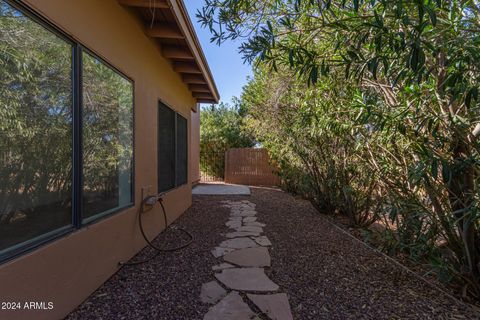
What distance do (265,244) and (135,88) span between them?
2647 millimetres

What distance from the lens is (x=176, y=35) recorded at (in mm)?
3938

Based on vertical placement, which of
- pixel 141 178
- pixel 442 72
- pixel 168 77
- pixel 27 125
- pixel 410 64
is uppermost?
pixel 168 77

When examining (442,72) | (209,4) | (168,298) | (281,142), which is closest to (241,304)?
(168,298)

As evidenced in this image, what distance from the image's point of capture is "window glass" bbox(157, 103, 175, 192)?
463 centimetres

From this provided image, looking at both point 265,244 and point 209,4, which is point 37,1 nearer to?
point 209,4

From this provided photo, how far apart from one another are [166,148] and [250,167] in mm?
8014

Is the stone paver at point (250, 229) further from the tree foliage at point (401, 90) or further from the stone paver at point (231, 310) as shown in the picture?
the stone paver at point (231, 310)

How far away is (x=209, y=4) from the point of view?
283 cm

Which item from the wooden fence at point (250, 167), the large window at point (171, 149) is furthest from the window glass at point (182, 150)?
the wooden fence at point (250, 167)

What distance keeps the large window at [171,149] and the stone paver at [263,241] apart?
1.67m

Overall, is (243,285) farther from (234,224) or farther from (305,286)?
(234,224)

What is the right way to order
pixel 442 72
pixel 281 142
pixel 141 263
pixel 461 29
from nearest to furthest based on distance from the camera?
pixel 461 29
pixel 442 72
pixel 141 263
pixel 281 142

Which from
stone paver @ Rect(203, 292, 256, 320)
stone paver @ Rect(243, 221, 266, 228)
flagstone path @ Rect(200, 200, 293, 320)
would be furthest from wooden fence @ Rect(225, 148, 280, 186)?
stone paver @ Rect(203, 292, 256, 320)

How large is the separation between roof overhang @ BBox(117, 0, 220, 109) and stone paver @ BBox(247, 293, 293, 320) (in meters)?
3.01
